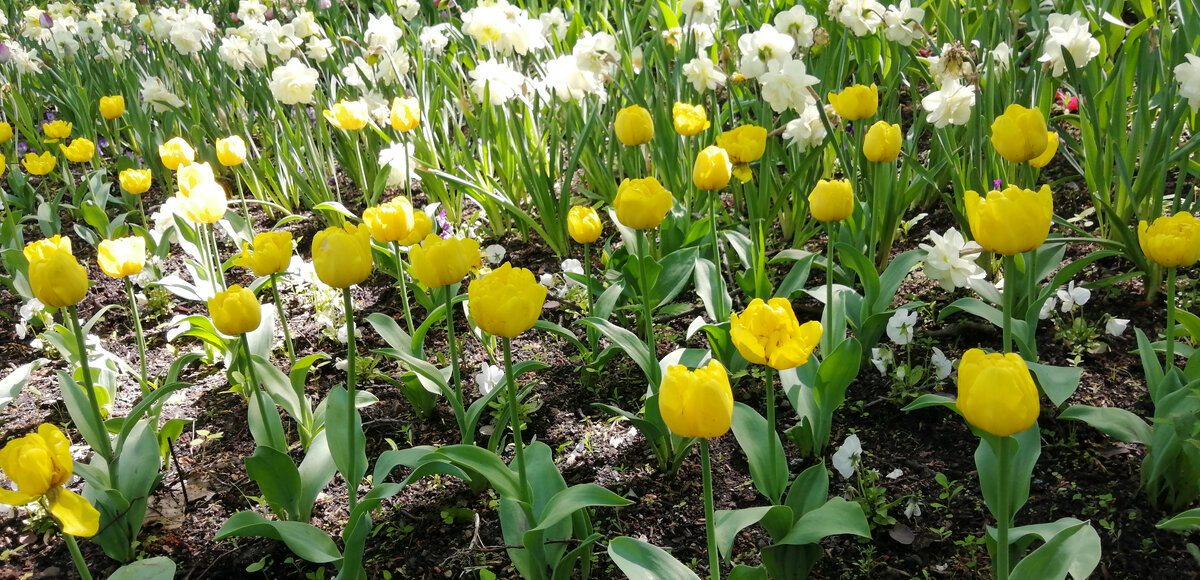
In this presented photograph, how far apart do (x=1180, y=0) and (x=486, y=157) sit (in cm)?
201

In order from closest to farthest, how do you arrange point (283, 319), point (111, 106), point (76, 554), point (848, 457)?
point (76, 554) < point (848, 457) < point (283, 319) < point (111, 106)

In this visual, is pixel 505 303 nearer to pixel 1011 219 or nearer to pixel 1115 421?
pixel 1011 219

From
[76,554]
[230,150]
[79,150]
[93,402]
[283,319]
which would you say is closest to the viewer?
→ [76,554]

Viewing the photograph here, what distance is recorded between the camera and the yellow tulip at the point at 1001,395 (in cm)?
86

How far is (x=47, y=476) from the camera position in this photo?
1.10 m

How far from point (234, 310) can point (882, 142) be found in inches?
47.4

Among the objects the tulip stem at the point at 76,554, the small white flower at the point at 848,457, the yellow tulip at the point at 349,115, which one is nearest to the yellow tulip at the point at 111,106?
the yellow tulip at the point at 349,115

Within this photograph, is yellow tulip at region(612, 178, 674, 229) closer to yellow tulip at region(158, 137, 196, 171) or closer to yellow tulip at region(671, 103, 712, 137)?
yellow tulip at region(671, 103, 712, 137)

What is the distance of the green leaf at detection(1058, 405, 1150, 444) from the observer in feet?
4.66

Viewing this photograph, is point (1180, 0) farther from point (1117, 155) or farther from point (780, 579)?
point (780, 579)

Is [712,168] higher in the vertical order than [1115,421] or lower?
higher

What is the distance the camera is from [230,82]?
3553mm

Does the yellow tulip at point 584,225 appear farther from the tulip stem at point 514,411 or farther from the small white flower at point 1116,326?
the small white flower at point 1116,326

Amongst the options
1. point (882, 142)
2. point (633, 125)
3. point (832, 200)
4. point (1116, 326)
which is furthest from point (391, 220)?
point (1116, 326)
